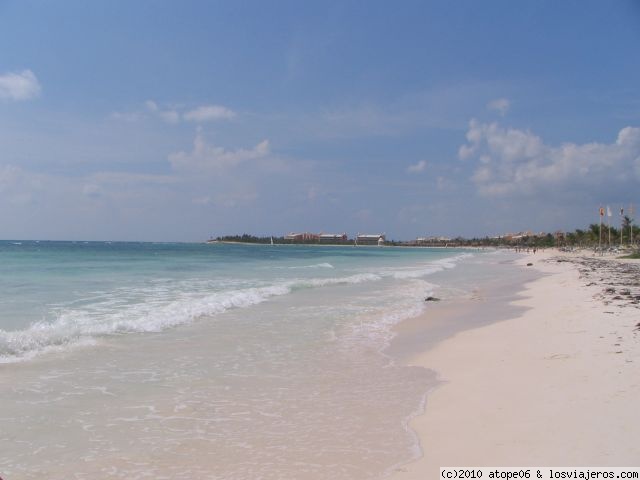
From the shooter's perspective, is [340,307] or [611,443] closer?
[611,443]

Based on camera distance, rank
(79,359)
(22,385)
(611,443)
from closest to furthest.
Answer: (611,443)
(22,385)
(79,359)

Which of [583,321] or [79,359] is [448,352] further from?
[79,359]

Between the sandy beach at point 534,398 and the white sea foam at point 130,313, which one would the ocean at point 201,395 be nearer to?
the white sea foam at point 130,313

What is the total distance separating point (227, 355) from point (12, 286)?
15.4m

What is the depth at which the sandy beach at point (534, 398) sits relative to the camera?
4.11m

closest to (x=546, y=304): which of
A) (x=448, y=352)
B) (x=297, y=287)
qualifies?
(x=448, y=352)

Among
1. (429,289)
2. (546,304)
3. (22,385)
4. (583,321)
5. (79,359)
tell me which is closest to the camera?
(22,385)

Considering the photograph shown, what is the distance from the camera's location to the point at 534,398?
5.62m

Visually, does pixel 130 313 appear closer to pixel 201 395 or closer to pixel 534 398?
pixel 201 395

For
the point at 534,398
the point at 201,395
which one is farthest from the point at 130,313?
the point at 534,398

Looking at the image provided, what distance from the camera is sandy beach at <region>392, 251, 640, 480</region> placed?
13.5 ft

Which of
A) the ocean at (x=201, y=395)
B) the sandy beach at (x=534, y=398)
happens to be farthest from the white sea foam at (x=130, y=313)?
the sandy beach at (x=534, y=398)

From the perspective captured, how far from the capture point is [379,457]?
4316 millimetres

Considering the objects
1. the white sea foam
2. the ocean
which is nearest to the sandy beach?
the ocean
